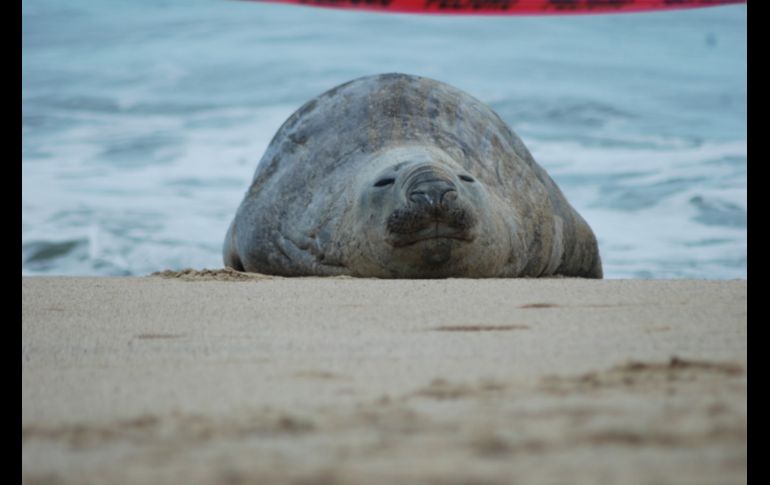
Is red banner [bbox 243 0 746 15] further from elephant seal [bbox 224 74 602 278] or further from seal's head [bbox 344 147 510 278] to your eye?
seal's head [bbox 344 147 510 278]

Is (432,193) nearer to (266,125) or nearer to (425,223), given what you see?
(425,223)

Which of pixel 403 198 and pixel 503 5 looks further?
pixel 503 5

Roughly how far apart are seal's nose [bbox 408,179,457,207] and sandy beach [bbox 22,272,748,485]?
111cm

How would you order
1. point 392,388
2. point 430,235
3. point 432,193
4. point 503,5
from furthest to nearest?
1. point 503,5
2. point 430,235
3. point 432,193
4. point 392,388

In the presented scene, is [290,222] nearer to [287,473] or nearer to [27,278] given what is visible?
[27,278]

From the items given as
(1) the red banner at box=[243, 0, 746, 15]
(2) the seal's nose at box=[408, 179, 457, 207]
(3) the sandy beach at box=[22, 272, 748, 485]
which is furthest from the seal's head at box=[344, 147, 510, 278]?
(1) the red banner at box=[243, 0, 746, 15]

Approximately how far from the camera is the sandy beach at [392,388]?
5.43 feet

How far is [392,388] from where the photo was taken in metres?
2.27

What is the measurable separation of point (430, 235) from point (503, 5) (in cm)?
589

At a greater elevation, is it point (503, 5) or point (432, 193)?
point (503, 5)

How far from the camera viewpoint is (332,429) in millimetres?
1908

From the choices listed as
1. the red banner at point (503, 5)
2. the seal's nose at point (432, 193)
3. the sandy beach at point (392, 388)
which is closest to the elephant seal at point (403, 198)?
the seal's nose at point (432, 193)

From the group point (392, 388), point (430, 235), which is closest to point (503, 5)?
point (430, 235)

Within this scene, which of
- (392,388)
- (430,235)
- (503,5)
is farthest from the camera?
(503,5)
